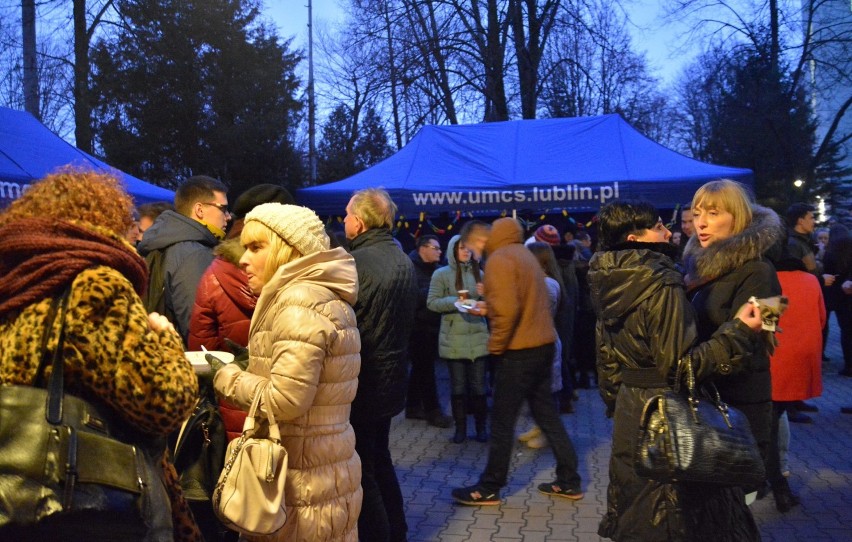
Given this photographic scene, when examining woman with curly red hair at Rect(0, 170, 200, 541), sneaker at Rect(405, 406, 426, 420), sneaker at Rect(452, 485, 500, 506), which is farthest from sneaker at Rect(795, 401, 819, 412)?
woman with curly red hair at Rect(0, 170, 200, 541)

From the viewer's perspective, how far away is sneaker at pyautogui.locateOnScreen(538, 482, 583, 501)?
566cm

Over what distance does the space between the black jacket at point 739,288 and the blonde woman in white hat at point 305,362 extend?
1494mm

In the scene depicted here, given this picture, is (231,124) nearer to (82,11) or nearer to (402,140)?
(82,11)

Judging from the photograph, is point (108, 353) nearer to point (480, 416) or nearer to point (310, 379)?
point (310, 379)

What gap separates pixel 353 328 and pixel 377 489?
123 centimetres

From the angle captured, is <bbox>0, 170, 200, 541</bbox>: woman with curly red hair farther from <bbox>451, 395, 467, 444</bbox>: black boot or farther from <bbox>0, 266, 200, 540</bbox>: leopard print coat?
<bbox>451, 395, 467, 444</bbox>: black boot

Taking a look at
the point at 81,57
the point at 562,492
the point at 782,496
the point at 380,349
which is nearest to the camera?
the point at 380,349

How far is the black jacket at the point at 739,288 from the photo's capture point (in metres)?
3.54

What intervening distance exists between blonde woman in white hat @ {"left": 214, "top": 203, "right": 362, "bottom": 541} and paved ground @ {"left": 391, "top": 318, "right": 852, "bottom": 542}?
2.06 m


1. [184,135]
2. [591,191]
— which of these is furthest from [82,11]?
[591,191]

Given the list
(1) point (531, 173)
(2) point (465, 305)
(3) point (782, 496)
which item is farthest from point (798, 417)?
(1) point (531, 173)

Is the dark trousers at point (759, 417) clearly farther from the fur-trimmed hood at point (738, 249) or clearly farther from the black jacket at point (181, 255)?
the black jacket at point (181, 255)

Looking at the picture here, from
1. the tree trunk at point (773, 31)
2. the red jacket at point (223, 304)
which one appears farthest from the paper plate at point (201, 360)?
the tree trunk at point (773, 31)

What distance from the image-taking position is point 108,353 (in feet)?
7.30
